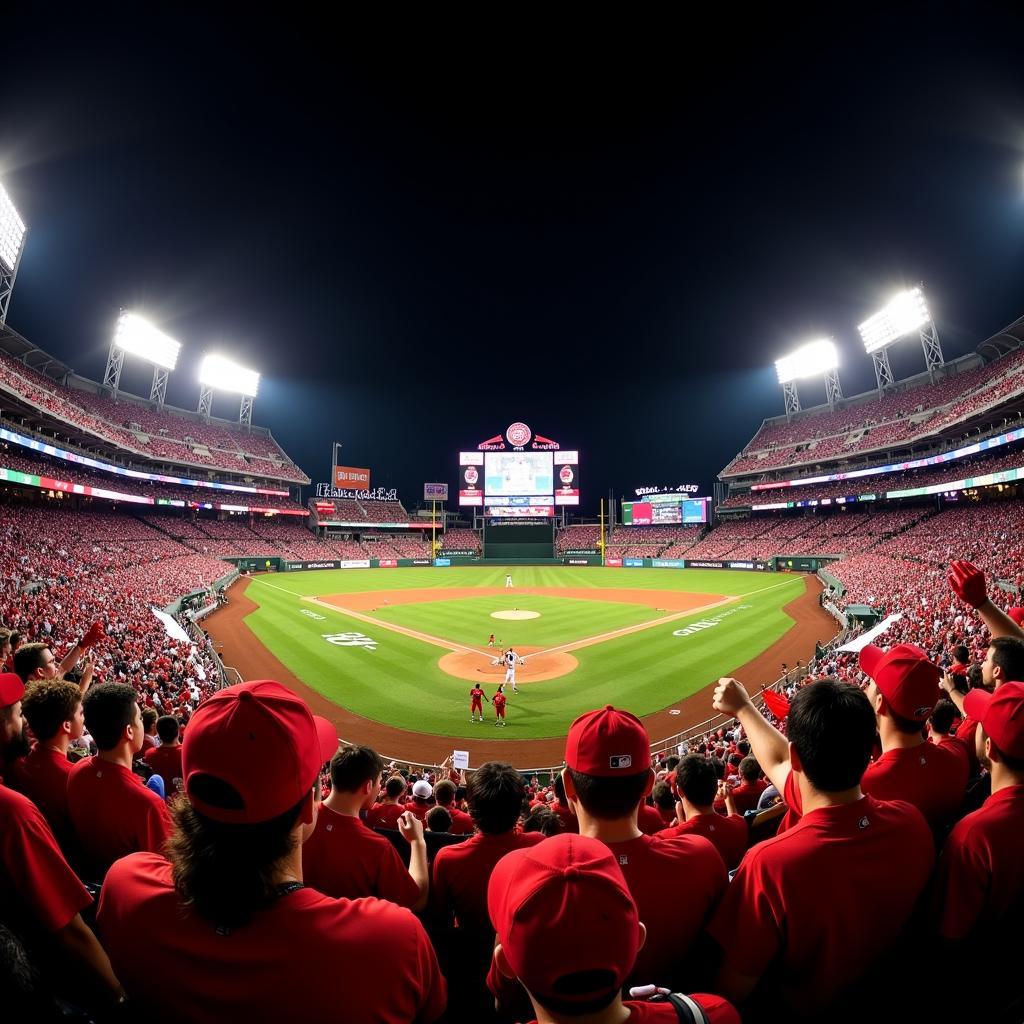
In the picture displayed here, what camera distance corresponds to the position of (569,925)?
1401mm

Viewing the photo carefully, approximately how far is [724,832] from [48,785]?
5.04 metres

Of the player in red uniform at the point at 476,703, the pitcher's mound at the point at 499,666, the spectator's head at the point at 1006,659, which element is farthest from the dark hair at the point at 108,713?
the pitcher's mound at the point at 499,666

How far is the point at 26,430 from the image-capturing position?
1499 inches

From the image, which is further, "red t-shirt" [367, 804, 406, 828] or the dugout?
the dugout

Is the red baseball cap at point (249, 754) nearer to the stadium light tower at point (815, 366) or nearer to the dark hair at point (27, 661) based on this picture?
the dark hair at point (27, 661)

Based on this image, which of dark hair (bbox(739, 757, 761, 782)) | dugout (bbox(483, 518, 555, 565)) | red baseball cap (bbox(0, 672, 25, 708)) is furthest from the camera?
dugout (bbox(483, 518, 555, 565))

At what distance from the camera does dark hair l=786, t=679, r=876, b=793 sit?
2.44 m

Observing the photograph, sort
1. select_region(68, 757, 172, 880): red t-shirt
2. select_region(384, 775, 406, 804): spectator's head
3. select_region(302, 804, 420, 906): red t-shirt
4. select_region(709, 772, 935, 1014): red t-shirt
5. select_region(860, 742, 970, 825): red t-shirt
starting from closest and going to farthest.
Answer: select_region(709, 772, 935, 1014): red t-shirt
select_region(302, 804, 420, 906): red t-shirt
select_region(68, 757, 172, 880): red t-shirt
select_region(860, 742, 970, 825): red t-shirt
select_region(384, 775, 406, 804): spectator's head

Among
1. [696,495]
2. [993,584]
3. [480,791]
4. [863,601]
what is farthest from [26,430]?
[696,495]

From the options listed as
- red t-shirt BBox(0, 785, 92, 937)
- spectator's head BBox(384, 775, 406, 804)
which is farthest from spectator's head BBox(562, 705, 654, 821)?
spectator's head BBox(384, 775, 406, 804)

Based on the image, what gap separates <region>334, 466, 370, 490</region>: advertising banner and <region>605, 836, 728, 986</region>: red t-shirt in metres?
93.5

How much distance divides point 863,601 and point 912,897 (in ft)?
102

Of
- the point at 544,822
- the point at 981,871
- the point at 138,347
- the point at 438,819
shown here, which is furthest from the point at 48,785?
the point at 138,347

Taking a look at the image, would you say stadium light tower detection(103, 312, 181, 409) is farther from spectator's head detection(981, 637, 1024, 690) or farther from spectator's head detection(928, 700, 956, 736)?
spectator's head detection(981, 637, 1024, 690)
